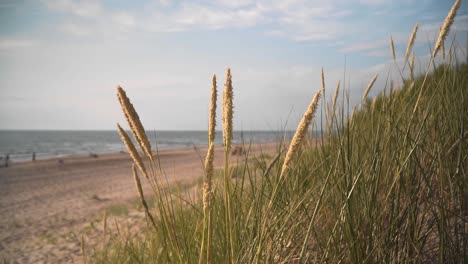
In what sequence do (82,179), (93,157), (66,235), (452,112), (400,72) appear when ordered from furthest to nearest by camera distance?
(93,157), (82,179), (66,235), (400,72), (452,112)

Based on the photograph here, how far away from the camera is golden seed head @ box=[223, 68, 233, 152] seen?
0.89 metres

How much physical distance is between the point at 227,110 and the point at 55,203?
16.7 m

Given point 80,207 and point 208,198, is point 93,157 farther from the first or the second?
point 208,198

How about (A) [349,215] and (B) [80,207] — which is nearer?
(A) [349,215]

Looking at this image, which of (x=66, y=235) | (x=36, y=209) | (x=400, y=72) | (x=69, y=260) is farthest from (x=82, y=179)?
(x=400, y=72)

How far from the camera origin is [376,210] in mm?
1484

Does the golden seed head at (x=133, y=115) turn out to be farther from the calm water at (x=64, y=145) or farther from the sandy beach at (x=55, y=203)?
the calm water at (x=64, y=145)

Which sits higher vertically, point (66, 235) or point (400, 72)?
point (400, 72)

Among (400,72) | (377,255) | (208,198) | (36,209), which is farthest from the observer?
(36,209)

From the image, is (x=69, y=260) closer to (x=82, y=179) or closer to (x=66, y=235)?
(x=66, y=235)

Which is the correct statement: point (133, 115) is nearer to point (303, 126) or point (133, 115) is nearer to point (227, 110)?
point (227, 110)

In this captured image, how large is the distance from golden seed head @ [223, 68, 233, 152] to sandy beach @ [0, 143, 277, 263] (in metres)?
0.69

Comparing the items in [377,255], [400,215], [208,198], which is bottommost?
[377,255]

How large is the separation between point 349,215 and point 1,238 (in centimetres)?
1187
